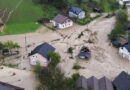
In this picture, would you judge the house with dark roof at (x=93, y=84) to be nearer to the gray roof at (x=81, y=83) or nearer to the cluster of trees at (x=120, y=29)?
the gray roof at (x=81, y=83)

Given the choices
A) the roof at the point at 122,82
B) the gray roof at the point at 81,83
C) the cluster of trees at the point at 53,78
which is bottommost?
the roof at the point at 122,82

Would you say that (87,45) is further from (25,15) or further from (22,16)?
(22,16)

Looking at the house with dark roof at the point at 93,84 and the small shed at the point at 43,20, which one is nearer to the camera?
the house with dark roof at the point at 93,84

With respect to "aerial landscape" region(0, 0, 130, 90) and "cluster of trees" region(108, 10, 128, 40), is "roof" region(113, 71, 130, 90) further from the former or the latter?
"cluster of trees" region(108, 10, 128, 40)

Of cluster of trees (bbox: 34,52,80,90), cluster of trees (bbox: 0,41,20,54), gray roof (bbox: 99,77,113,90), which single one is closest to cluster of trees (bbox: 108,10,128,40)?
gray roof (bbox: 99,77,113,90)

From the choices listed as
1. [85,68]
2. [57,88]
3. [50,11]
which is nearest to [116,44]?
[85,68]

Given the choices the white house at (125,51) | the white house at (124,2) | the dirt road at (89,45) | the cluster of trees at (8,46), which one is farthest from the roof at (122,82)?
the white house at (124,2)

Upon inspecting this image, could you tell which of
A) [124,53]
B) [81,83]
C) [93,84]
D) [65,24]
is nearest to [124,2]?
[65,24]
